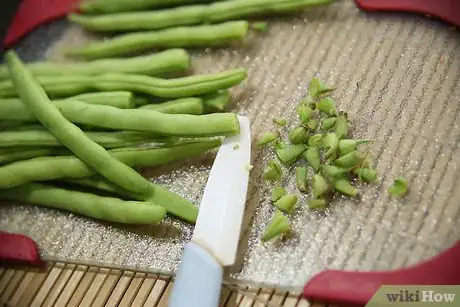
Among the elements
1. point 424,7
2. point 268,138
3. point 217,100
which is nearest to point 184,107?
point 217,100

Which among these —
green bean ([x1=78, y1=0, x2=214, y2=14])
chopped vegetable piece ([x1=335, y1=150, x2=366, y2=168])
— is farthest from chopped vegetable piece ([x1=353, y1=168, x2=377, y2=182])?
green bean ([x1=78, y1=0, x2=214, y2=14])

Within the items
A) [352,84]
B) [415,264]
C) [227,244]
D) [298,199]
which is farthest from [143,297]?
[352,84]

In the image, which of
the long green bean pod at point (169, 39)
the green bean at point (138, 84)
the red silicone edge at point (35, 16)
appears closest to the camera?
the green bean at point (138, 84)

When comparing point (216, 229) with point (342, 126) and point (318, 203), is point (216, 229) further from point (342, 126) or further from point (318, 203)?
point (342, 126)

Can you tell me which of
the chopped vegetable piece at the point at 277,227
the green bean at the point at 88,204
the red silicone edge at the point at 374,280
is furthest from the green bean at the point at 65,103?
the red silicone edge at the point at 374,280

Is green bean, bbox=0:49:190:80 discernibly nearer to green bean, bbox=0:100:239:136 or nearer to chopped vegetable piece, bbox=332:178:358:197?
green bean, bbox=0:100:239:136

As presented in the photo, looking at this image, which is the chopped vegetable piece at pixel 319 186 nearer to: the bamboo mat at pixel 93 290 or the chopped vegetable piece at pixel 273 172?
the chopped vegetable piece at pixel 273 172

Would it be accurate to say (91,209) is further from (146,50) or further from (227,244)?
(146,50)
